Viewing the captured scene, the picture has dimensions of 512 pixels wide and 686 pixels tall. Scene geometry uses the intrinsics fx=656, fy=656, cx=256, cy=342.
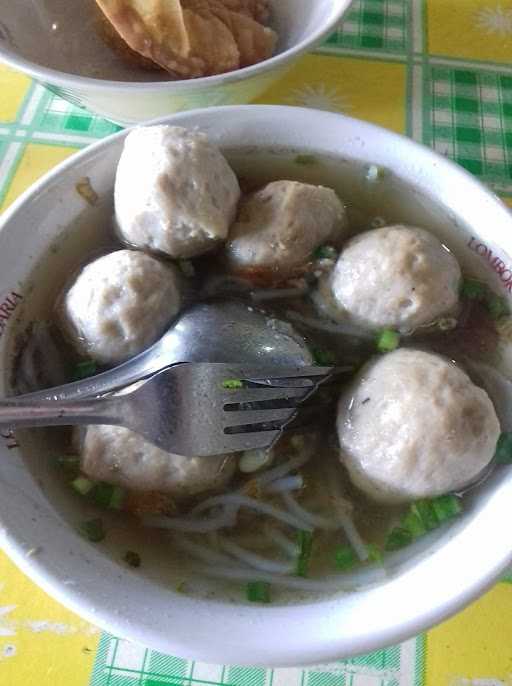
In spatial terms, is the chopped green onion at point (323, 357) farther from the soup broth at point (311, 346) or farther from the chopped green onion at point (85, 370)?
the chopped green onion at point (85, 370)

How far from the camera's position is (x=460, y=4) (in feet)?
5.42

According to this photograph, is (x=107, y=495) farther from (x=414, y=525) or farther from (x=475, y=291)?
(x=475, y=291)

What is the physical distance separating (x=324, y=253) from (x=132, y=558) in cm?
55

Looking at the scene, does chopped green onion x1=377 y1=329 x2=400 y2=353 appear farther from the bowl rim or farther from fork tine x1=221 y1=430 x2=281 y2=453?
the bowl rim

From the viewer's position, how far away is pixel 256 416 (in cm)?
89

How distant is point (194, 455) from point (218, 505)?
0.40ft

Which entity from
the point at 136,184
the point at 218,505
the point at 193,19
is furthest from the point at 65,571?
the point at 193,19

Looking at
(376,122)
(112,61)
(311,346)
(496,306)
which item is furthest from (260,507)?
(112,61)

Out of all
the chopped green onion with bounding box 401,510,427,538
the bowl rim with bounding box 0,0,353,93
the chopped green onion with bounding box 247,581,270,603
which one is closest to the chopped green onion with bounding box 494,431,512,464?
the chopped green onion with bounding box 401,510,427,538

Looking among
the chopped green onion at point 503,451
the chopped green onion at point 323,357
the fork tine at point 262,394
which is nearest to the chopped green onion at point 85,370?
the fork tine at point 262,394

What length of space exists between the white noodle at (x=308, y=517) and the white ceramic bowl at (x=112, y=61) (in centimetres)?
71

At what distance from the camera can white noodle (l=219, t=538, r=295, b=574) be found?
0.90 m

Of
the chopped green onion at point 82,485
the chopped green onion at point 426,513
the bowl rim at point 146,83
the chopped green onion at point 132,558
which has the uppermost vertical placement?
the bowl rim at point 146,83

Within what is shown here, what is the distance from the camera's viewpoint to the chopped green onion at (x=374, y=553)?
90 centimetres
